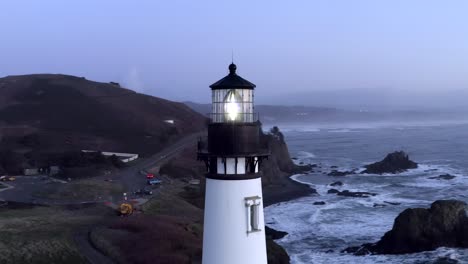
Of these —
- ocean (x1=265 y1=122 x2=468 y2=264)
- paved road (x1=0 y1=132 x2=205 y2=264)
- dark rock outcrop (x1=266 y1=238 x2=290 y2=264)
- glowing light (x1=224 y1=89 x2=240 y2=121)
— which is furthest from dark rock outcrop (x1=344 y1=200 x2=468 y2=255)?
glowing light (x1=224 y1=89 x2=240 y2=121)

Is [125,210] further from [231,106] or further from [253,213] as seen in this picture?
[231,106]

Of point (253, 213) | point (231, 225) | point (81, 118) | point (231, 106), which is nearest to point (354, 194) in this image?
point (253, 213)

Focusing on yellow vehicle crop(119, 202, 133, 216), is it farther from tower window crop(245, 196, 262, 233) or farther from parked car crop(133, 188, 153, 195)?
tower window crop(245, 196, 262, 233)

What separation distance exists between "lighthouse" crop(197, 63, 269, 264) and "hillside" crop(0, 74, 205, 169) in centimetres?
4374

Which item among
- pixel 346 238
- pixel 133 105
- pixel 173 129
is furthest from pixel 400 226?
pixel 133 105

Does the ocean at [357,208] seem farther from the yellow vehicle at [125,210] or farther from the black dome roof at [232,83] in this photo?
the black dome roof at [232,83]

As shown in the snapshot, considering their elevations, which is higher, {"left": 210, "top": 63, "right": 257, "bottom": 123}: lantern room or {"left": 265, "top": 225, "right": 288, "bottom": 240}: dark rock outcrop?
{"left": 210, "top": 63, "right": 257, "bottom": 123}: lantern room

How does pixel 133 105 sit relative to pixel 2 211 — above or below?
above

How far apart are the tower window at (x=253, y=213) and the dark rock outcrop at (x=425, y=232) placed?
20123mm

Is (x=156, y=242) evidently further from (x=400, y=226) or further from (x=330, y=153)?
(x=330, y=153)

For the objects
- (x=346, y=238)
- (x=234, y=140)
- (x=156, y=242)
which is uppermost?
(x=234, y=140)

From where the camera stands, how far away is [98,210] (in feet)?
94.5

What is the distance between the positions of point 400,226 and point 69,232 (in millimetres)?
17794

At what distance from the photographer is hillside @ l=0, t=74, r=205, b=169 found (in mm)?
57469
